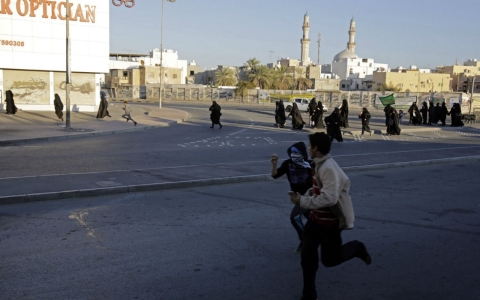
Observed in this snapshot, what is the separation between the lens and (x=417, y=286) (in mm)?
5027

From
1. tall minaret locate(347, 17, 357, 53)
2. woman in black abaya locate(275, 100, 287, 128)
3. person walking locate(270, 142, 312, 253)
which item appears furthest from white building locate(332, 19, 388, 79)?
person walking locate(270, 142, 312, 253)

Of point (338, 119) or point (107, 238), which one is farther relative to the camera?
point (338, 119)

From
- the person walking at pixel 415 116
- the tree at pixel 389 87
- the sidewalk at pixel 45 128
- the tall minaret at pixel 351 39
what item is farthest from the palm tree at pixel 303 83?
the sidewalk at pixel 45 128

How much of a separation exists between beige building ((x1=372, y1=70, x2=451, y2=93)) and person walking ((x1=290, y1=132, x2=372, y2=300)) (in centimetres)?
8686

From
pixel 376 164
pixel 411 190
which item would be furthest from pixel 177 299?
pixel 376 164

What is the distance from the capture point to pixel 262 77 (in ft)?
257

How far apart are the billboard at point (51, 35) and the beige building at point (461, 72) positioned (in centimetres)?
7770

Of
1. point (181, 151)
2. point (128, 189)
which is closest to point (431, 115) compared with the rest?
point (181, 151)

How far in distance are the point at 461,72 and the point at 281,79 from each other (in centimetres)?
5399

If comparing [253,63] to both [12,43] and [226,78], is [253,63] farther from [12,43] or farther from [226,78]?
[12,43]

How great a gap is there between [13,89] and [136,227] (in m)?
30.0

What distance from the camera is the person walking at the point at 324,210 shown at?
165 inches

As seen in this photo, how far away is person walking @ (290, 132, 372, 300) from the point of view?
4184mm

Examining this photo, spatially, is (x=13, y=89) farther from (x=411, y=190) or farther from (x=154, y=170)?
(x=411, y=190)
